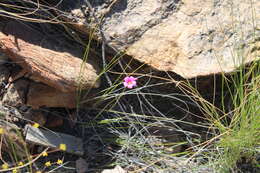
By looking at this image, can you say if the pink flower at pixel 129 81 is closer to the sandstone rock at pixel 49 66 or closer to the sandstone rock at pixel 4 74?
the sandstone rock at pixel 49 66

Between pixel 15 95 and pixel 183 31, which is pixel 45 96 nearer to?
pixel 15 95

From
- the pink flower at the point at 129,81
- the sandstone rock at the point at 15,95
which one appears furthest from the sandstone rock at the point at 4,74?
the pink flower at the point at 129,81

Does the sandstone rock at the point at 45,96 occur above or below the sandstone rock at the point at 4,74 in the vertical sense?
below

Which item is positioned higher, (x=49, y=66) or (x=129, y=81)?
(x=49, y=66)

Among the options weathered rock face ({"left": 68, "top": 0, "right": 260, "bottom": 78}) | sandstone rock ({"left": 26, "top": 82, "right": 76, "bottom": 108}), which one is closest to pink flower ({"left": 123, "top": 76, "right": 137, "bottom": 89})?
weathered rock face ({"left": 68, "top": 0, "right": 260, "bottom": 78})

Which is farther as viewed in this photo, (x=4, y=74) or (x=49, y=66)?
(x=4, y=74)

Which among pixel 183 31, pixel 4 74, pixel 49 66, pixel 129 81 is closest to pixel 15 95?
pixel 4 74
